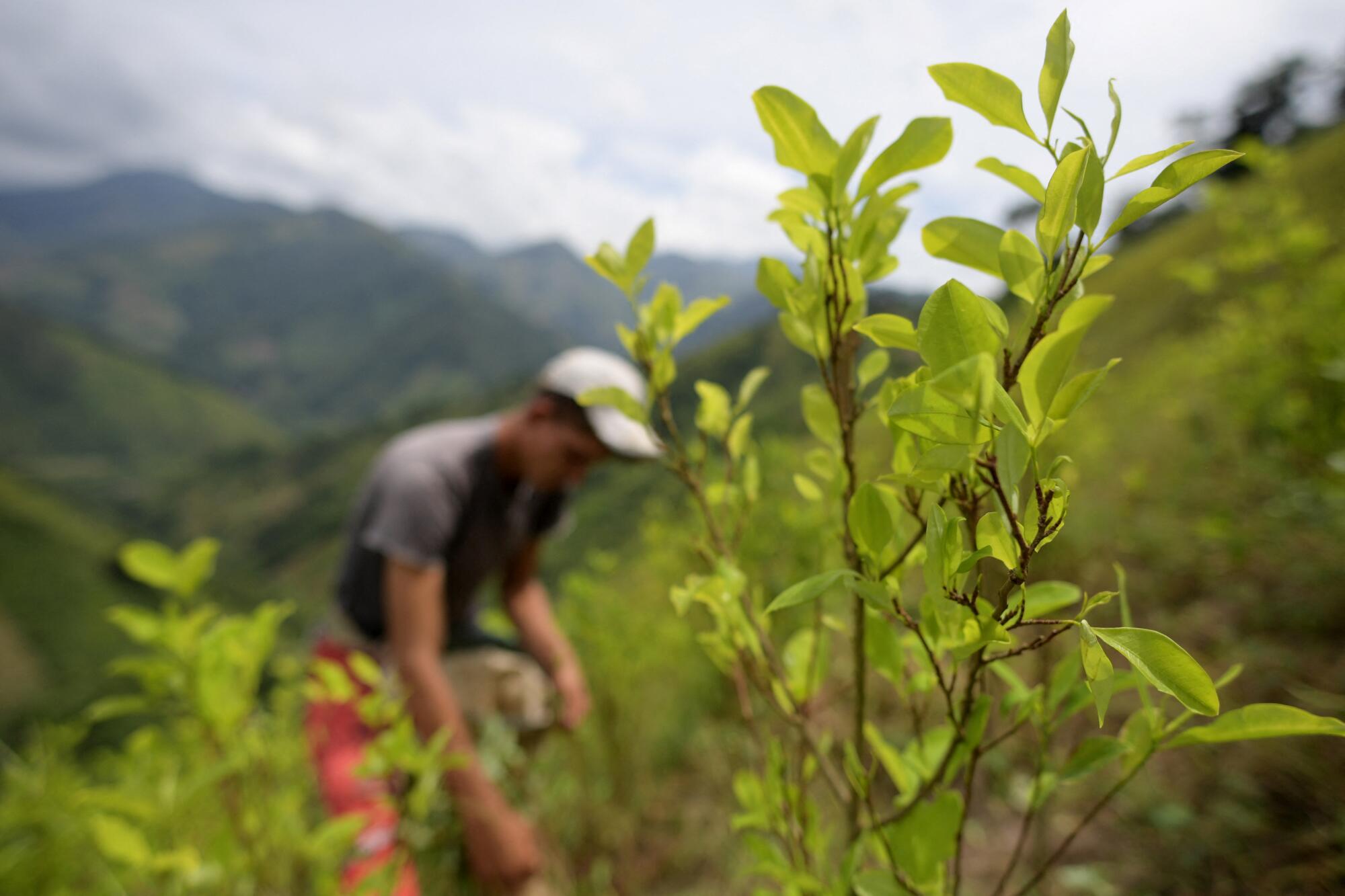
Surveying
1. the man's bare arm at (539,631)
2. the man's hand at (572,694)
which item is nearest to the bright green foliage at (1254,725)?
the man's hand at (572,694)

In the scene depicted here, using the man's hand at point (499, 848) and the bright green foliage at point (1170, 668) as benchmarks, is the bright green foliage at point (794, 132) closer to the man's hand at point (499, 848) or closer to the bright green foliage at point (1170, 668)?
the bright green foliage at point (1170, 668)

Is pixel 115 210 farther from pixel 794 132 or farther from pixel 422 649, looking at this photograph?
pixel 794 132

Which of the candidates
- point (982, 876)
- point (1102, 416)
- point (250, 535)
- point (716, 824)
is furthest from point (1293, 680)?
point (250, 535)

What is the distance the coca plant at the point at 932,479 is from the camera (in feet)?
1.06

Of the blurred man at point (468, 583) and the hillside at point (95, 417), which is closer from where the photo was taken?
the blurred man at point (468, 583)

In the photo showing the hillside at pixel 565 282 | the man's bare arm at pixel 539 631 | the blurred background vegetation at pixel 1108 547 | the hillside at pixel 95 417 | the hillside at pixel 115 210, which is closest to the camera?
the blurred background vegetation at pixel 1108 547

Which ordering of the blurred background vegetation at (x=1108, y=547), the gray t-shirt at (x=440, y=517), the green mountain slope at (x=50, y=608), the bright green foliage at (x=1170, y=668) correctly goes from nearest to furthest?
the bright green foliage at (x=1170, y=668) → the blurred background vegetation at (x=1108, y=547) → the gray t-shirt at (x=440, y=517) → the green mountain slope at (x=50, y=608)

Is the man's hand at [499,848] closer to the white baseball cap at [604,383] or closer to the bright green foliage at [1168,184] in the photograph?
the white baseball cap at [604,383]

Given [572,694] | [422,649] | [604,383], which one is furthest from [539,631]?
[604,383]

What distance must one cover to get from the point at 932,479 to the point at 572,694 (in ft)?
6.40

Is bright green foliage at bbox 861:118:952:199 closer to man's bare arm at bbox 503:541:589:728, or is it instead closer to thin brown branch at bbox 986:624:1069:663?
thin brown branch at bbox 986:624:1069:663

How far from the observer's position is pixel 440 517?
5.54 feet

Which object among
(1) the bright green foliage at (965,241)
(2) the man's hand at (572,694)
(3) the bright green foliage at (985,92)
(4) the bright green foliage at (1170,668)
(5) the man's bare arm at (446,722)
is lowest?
(2) the man's hand at (572,694)

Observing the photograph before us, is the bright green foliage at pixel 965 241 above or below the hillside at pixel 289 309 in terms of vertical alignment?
above
